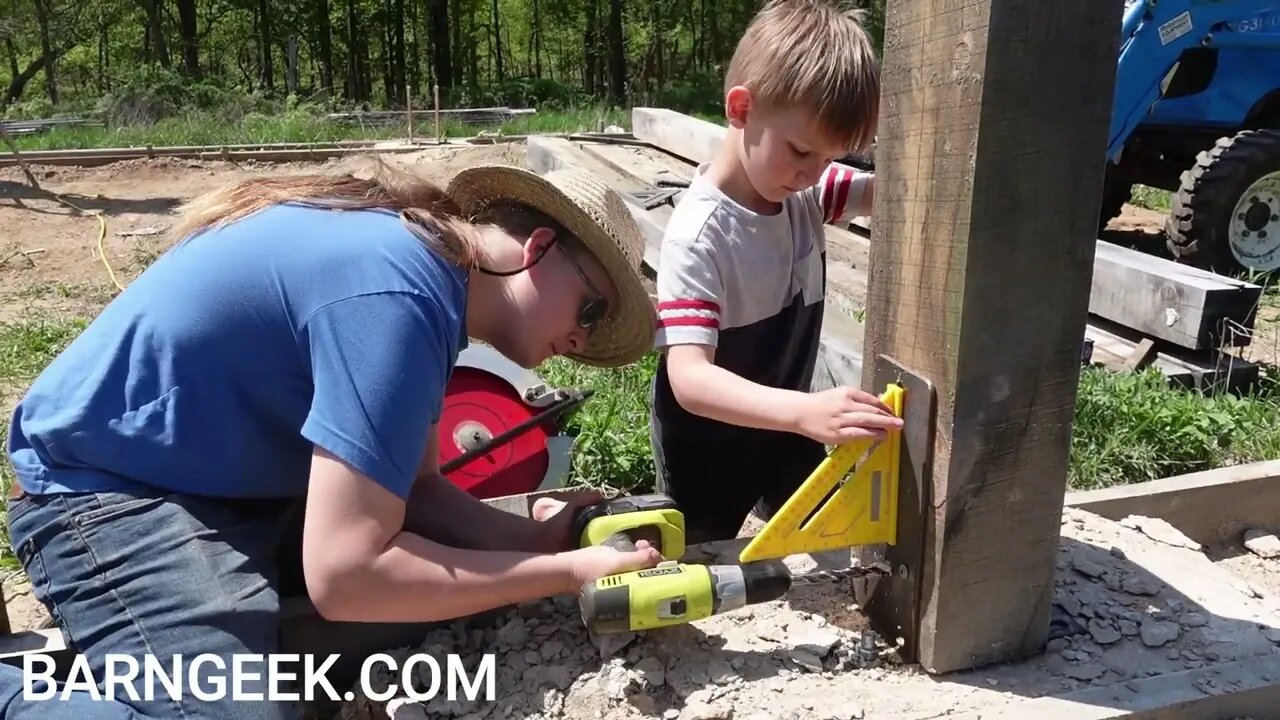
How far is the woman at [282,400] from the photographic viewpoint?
1515 millimetres

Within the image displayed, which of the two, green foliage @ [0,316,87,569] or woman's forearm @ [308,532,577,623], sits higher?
woman's forearm @ [308,532,577,623]

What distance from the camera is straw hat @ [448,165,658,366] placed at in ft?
5.65

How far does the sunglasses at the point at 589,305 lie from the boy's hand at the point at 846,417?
1.31ft

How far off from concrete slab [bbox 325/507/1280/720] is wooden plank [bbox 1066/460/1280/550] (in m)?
0.48

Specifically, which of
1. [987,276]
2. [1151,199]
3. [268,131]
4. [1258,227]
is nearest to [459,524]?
[987,276]

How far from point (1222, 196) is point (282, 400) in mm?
5519

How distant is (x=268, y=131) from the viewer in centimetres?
1266

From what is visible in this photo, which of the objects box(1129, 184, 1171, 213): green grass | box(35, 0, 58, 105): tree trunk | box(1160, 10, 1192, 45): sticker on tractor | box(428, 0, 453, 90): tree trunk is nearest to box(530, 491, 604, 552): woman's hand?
box(1160, 10, 1192, 45): sticker on tractor

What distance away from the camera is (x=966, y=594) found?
172 cm

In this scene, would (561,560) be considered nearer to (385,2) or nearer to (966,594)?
(966,594)

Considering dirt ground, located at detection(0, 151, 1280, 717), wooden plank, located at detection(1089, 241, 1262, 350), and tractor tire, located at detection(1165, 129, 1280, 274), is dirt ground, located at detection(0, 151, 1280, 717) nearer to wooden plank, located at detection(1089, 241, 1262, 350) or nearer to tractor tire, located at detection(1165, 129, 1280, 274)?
tractor tire, located at detection(1165, 129, 1280, 274)

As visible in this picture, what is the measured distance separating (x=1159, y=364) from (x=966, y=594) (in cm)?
289

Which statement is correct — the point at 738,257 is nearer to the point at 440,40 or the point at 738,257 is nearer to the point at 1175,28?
the point at 1175,28

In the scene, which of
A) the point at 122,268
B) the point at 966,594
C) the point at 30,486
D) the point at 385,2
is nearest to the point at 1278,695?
the point at 966,594
